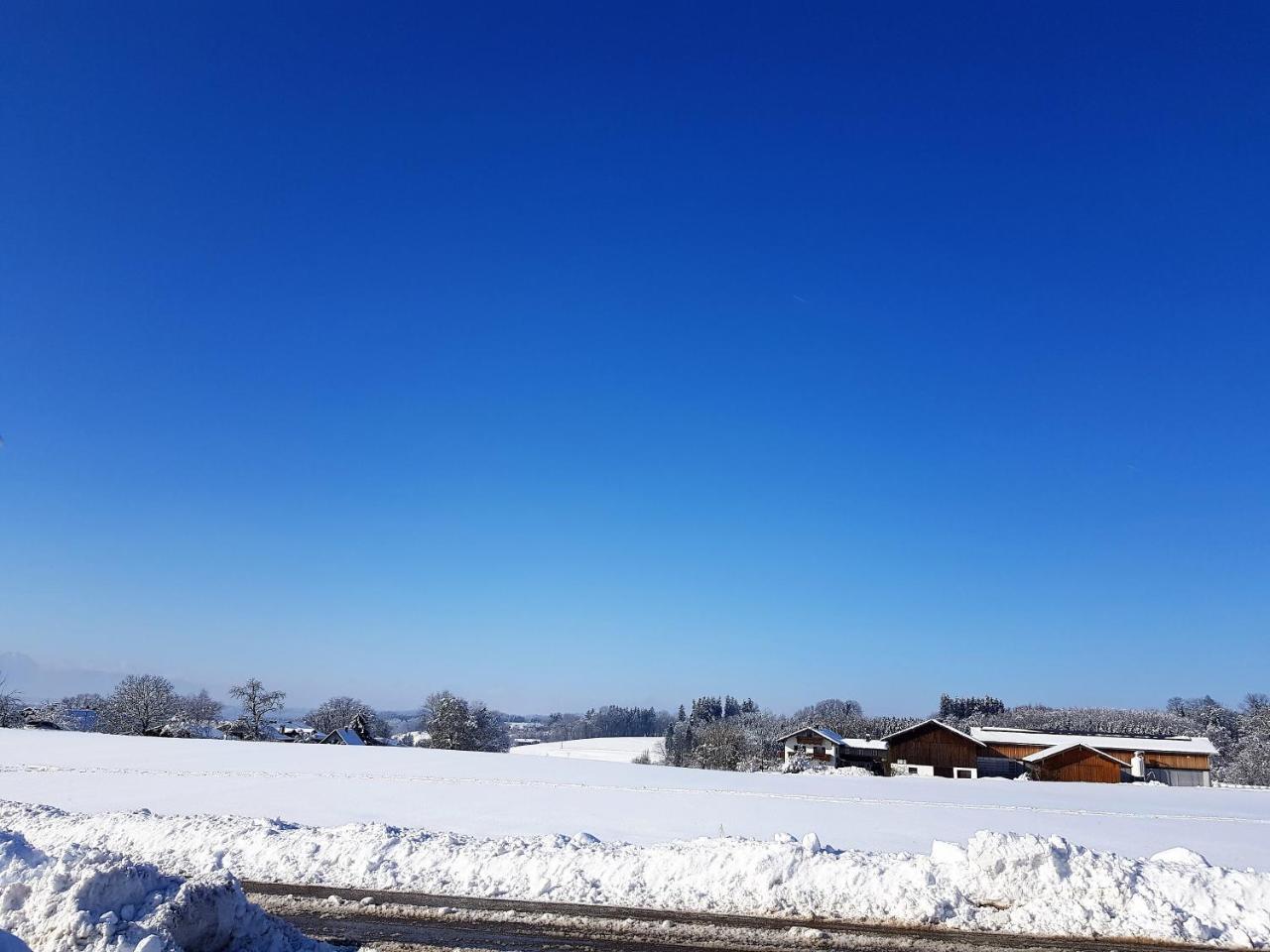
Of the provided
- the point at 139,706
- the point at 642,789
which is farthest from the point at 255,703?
the point at 642,789

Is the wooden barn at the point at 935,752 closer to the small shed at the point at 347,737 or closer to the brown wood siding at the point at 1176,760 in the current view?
the brown wood siding at the point at 1176,760

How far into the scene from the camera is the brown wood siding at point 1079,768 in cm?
5700

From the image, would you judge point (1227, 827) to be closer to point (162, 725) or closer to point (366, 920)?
point (366, 920)

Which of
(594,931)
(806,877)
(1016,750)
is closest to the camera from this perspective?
(594,931)

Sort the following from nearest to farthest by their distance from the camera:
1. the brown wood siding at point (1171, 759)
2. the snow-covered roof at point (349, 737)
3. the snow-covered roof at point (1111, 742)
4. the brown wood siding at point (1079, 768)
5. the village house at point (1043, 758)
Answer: the brown wood siding at point (1079, 768)
the village house at point (1043, 758)
the brown wood siding at point (1171, 759)
the snow-covered roof at point (1111, 742)
the snow-covered roof at point (349, 737)

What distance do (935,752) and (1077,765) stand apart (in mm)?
9969

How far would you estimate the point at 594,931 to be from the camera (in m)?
12.8

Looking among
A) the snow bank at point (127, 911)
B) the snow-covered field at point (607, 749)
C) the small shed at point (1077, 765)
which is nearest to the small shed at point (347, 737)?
the snow-covered field at point (607, 749)

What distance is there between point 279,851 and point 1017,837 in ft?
52.8

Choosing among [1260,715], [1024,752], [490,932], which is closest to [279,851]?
[490,932]

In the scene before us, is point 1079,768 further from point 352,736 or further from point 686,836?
point 352,736

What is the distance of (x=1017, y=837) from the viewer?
1560 cm

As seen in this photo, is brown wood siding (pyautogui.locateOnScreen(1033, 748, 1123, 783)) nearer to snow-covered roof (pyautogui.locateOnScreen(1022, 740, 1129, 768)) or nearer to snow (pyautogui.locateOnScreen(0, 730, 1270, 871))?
snow-covered roof (pyautogui.locateOnScreen(1022, 740, 1129, 768))

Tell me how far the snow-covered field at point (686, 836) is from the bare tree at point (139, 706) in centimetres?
5218
